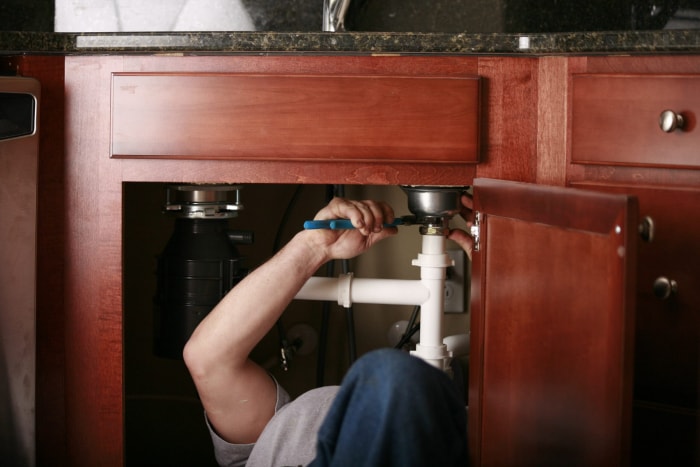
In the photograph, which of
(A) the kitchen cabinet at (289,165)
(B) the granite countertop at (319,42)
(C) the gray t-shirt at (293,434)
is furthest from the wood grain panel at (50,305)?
(C) the gray t-shirt at (293,434)

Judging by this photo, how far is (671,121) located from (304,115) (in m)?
0.47

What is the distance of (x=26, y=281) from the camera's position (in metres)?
1.10

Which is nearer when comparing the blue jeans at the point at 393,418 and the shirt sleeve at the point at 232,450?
the blue jeans at the point at 393,418

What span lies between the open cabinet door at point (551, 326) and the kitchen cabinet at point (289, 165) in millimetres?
60

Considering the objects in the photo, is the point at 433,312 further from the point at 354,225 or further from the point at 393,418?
the point at 393,418

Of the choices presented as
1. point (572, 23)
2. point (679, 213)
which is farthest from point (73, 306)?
point (572, 23)

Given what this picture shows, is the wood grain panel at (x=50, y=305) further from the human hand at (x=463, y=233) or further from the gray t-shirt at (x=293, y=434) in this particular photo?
the human hand at (x=463, y=233)

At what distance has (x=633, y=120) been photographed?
1049 mm

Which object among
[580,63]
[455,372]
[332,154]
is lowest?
[455,372]

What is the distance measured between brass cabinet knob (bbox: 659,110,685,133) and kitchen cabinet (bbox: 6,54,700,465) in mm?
45

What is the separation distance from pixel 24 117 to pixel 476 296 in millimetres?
650

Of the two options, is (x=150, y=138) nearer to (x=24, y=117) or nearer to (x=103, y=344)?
(x=24, y=117)

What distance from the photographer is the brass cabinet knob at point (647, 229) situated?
0.98 metres

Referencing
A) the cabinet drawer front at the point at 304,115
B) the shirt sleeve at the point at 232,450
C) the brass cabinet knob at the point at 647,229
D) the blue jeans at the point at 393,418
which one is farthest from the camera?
the shirt sleeve at the point at 232,450
